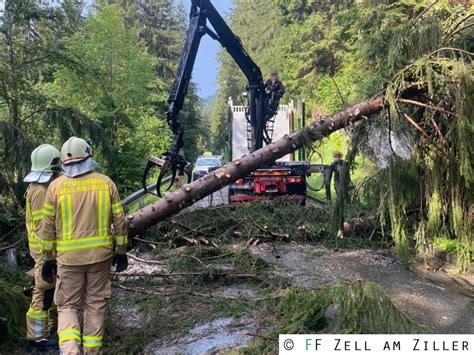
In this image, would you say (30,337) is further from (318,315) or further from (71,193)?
(318,315)

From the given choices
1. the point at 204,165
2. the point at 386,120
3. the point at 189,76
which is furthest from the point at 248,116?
the point at 204,165

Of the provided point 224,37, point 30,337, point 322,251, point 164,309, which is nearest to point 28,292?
point 30,337

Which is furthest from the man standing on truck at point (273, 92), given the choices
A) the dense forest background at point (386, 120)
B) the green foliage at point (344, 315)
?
the green foliage at point (344, 315)

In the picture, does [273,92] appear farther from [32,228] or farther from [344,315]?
[344,315]

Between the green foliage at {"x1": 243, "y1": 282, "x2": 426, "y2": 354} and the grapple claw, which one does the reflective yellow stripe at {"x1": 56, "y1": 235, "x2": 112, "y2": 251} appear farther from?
the grapple claw

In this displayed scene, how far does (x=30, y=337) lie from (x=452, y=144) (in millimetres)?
4708

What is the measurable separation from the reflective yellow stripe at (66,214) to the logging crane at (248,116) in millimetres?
2091

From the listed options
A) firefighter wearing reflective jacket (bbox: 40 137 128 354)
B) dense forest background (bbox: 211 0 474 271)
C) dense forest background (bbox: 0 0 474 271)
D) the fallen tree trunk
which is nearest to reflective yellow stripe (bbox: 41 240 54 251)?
firefighter wearing reflective jacket (bbox: 40 137 128 354)

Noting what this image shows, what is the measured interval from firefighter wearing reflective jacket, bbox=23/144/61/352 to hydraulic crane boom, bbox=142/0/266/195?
160 centimetres

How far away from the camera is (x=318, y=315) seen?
11.4ft

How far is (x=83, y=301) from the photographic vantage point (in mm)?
3770

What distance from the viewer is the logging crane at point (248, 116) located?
6.03 meters

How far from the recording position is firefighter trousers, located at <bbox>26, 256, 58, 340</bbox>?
386cm

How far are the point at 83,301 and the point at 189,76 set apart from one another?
407cm
